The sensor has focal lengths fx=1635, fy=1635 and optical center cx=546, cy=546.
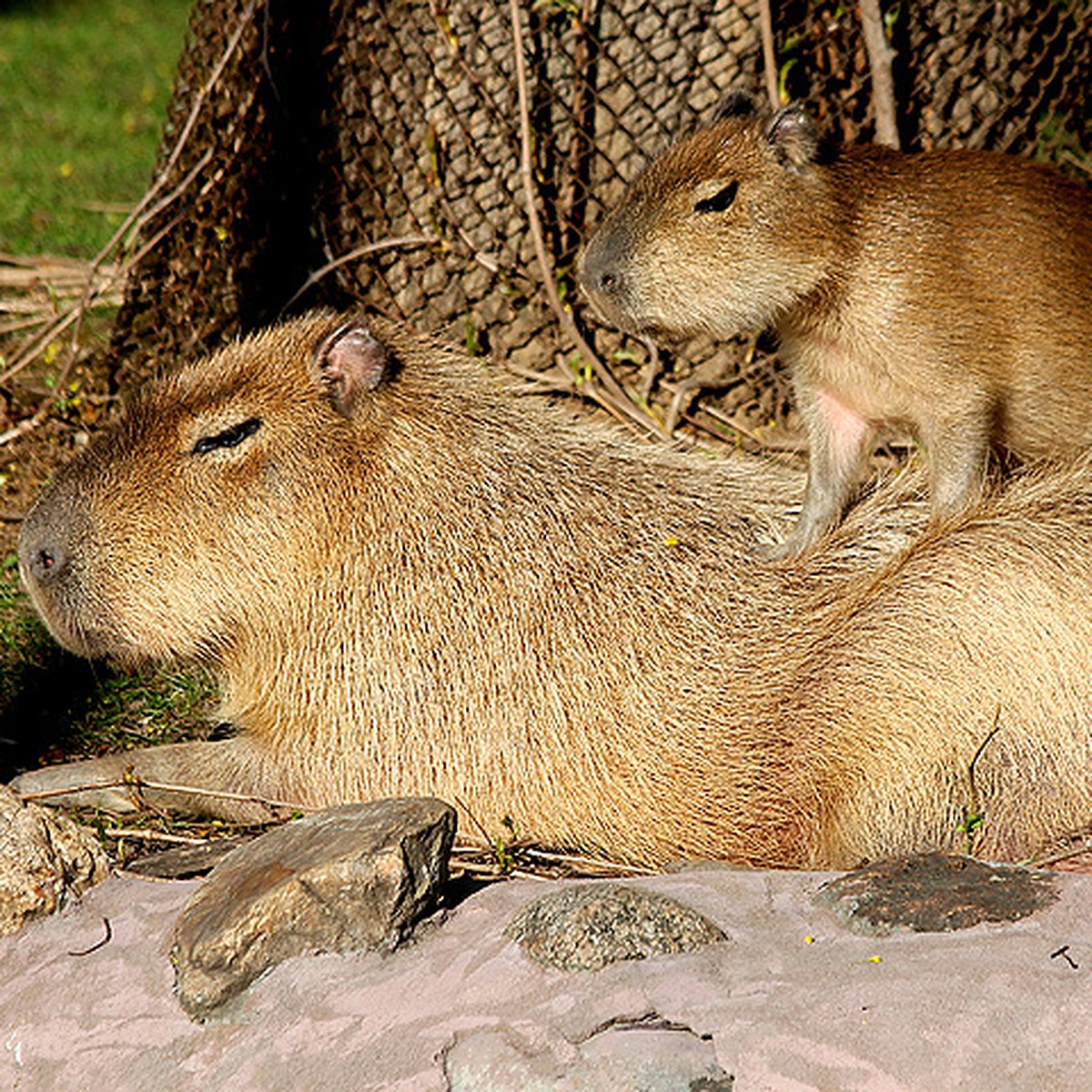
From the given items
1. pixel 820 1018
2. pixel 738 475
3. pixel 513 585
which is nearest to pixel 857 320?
pixel 738 475

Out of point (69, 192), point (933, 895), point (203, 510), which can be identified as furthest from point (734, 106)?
point (69, 192)

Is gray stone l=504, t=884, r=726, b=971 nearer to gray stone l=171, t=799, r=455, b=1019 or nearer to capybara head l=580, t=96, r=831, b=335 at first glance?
gray stone l=171, t=799, r=455, b=1019

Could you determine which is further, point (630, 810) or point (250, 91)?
point (250, 91)

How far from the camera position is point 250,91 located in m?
5.24

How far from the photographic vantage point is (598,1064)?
2.42 meters

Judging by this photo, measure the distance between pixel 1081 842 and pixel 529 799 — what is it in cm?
112

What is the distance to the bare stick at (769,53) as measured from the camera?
495 cm

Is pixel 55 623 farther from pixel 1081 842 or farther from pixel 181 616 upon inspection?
pixel 1081 842

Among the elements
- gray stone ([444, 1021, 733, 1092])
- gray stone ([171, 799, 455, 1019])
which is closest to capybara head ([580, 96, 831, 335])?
gray stone ([171, 799, 455, 1019])

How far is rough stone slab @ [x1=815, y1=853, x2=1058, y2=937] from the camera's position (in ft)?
8.82

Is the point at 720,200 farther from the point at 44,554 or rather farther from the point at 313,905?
the point at 313,905

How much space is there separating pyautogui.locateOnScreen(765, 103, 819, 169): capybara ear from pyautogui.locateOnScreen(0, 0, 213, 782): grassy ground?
2.01 metres

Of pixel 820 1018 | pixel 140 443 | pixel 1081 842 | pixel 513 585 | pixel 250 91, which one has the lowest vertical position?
pixel 1081 842

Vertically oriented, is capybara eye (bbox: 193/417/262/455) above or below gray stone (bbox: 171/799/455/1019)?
above
